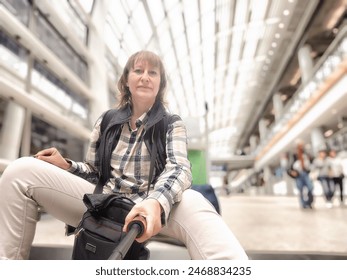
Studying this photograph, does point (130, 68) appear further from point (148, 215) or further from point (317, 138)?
point (317, 138)

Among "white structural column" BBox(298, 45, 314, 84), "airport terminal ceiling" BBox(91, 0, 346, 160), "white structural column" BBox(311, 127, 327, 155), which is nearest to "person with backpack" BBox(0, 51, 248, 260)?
"airport terminal ceiling" BBox(91, 0, 346, 160)

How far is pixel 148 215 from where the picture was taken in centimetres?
61

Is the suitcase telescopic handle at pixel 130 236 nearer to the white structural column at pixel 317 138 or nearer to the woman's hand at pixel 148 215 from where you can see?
the woman's hand at pixel 148 215

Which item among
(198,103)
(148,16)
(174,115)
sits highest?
(148,16)

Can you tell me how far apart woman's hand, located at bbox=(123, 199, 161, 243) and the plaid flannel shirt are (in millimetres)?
74

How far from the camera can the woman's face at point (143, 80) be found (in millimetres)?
836

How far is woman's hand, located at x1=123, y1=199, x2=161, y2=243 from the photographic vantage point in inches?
23.6

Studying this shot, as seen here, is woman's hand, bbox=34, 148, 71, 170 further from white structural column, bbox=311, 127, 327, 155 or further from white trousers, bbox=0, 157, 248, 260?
white structural column, bbox=311, 127, 327, 155

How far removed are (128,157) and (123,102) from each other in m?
0.21

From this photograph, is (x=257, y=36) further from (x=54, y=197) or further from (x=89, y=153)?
(x=54, y=197)

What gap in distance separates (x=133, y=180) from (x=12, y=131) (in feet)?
7.26
